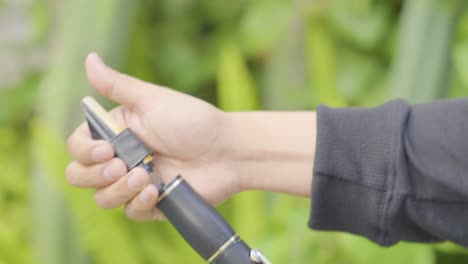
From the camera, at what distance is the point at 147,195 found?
22.3 inches

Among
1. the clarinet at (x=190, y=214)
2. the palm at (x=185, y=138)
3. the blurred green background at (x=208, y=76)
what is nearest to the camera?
the clarinet at (x=190, y=214)

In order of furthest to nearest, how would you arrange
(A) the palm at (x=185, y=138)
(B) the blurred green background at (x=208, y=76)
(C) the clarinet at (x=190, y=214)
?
(B) the blurred green background at (x=208, y=76), (A) the palm at (x=185, y=138), (C) the clarinet at (x=190, y=214)

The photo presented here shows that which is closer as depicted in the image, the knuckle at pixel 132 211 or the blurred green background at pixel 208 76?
the knuckle at pixel 132 211

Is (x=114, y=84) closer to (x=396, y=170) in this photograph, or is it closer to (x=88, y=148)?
(x=88, y=148)

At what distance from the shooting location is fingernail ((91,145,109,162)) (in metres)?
0.58

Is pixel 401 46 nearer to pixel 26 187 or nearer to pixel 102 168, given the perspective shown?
pixel 102 168

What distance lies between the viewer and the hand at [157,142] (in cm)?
62

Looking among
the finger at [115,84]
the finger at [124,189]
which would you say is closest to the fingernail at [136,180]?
the finger at [124,189]

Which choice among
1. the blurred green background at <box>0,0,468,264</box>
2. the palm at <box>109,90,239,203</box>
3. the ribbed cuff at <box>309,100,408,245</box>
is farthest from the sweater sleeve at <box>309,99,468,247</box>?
the blurred green background at <box>0,0,468,264</box>

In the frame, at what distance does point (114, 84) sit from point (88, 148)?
0.08 metres

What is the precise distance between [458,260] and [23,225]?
Answer: 854 millimetres

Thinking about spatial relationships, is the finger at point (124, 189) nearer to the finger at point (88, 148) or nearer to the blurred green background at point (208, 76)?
the finger at point (88, 148)

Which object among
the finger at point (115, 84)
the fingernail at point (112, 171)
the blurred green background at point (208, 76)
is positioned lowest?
the blurred green background at point (208, 76)

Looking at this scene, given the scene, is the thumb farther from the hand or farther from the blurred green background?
the blurred green background
